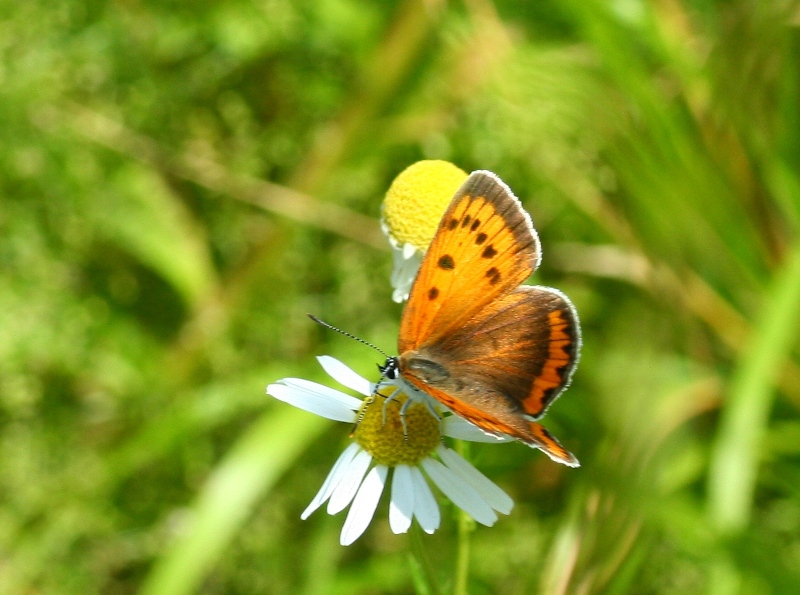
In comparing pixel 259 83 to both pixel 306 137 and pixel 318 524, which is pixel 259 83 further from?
pixel 318 524

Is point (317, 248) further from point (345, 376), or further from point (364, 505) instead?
point (364, 505)

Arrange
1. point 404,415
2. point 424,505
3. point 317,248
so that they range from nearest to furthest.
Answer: point 424,505
point 404,415
point 317,248

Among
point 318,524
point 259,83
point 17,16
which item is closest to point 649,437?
point 318,524

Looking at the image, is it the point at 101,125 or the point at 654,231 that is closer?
the point at 654,231

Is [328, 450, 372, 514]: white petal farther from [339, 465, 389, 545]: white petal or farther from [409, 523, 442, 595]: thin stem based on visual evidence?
[409, 523, 442, 595]: thin stem

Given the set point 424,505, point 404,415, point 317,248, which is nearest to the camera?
point 424,505

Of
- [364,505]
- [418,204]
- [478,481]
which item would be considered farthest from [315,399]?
[418,204]

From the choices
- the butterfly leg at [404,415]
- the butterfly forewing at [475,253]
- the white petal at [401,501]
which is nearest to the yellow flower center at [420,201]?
the butterfly forewing at [475,253]
